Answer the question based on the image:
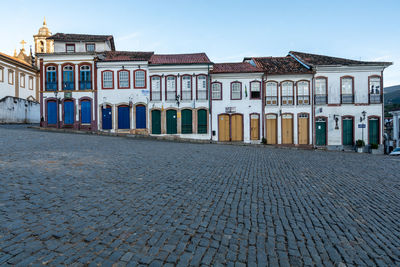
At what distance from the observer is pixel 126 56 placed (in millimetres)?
24172

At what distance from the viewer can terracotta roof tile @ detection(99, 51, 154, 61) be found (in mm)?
23141

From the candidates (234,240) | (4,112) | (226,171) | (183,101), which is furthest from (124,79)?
(234,240)

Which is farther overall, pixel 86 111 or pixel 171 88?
pixel 86 111

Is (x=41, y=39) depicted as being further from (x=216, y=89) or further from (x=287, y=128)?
(x=287, y=128)

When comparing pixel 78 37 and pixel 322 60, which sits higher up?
pixel 78 37

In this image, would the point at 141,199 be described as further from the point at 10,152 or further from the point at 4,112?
the point at 4,112

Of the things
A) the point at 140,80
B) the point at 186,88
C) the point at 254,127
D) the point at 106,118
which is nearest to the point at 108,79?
the point at 140,80

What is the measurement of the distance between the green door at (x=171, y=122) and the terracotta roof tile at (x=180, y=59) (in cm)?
471

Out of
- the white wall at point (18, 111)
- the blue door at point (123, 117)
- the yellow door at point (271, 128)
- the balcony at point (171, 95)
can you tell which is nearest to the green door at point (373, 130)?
the yellow door at point (271, 128)

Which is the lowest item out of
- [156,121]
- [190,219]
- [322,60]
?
[190,219]

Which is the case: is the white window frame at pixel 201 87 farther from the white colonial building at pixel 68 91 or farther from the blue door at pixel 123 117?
the white colonial building at pixel 68 91

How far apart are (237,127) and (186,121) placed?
4.95 metres

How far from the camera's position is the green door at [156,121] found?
23359 millimetres

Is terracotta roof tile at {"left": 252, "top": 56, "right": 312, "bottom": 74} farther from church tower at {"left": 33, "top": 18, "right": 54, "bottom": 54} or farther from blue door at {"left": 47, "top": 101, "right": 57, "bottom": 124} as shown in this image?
church tower at {"left": 33, "top": 18, "right": 54, "bottom": 54}
